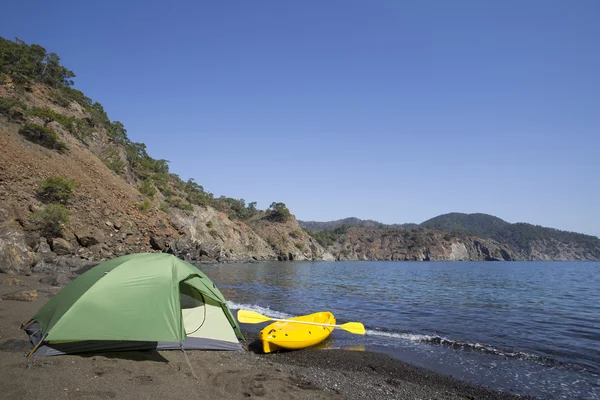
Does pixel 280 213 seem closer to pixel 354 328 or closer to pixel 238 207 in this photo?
pixel 238 207

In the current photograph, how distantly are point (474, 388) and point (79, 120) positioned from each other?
4946 cm

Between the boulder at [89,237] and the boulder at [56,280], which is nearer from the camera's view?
the boulder at [56,280]

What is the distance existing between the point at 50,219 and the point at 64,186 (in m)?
4.83

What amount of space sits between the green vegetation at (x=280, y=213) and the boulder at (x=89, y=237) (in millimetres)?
85302

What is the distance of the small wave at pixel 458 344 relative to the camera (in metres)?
9.88

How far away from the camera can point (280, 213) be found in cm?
11469

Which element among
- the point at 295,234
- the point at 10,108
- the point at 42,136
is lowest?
the point at 295,234

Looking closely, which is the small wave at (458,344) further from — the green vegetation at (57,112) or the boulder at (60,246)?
the green vegetation at (57,112)

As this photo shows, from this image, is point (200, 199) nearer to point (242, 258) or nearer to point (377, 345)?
point (242, 258)

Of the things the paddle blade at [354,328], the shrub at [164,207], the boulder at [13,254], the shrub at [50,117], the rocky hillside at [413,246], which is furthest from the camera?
the rocky hillside at [413,246]

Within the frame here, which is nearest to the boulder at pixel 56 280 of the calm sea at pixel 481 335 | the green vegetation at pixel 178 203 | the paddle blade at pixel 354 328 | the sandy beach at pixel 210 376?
the sandy beach at pixel 210 376

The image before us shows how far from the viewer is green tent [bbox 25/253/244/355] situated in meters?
6.35

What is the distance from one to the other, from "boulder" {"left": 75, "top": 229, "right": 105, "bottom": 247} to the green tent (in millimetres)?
23417

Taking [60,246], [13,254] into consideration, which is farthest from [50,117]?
[13,254]
